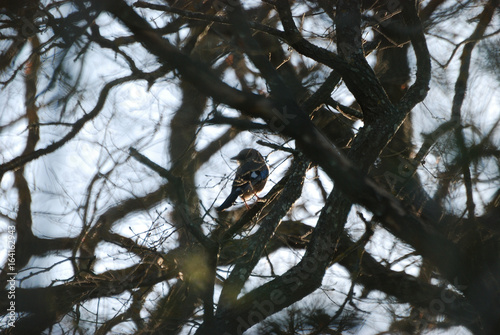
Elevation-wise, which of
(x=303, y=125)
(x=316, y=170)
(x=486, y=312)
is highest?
(x=316, y=170)

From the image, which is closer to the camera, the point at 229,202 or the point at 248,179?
the point at 248,179

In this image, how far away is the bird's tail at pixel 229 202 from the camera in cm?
427

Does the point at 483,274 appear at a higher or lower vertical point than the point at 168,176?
lower

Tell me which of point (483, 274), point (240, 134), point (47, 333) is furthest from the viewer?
point (240, 134)

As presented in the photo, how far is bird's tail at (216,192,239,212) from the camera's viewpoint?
14.0 feet

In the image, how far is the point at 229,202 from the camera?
441cm

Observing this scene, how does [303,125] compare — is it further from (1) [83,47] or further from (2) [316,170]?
(2) [316,170]

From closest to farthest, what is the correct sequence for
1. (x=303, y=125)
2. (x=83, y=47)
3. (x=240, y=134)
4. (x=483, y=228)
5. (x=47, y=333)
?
(x=303, y=125) < (x=483, y=228) < (x=83, y=47) < (x=47, y=333) < (x=240, y=134)

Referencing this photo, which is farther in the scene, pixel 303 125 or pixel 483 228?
pixel 483 228

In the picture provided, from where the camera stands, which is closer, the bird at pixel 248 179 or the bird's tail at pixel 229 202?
the bird at pixel 248 179

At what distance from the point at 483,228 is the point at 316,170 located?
1.91m

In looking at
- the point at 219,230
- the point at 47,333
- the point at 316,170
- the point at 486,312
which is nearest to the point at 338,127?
the point at 316,170

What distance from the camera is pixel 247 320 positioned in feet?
8.62

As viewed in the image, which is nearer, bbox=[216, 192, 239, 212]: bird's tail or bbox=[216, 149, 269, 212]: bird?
bbox=[216, 149, 269, 212]: bird
